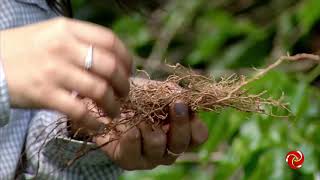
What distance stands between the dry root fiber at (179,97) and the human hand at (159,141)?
10 millimetres

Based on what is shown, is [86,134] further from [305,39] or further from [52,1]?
[305,39]

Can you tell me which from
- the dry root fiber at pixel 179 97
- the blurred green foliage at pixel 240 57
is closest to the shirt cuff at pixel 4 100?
the dry root fiber at pixel 179 97

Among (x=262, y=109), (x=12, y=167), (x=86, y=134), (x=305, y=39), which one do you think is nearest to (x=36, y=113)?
(x=12, y=167)

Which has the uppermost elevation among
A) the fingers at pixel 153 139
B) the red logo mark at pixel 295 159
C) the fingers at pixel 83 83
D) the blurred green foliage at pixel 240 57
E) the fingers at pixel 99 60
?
the blurred green foliage at pixel 240 57

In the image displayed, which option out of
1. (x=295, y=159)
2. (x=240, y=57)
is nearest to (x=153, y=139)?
(x=295, y=159)

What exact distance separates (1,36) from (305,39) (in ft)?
3.78

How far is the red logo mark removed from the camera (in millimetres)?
1192

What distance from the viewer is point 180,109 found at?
919 mm

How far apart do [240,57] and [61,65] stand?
122 centimetres

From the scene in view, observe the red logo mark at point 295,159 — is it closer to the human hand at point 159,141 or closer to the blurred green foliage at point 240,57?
the blurred green foliage at point 240,57

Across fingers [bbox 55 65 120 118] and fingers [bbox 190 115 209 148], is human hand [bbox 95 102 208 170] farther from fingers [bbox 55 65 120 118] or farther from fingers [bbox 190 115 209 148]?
fingers [bbox 55 65 120 118]

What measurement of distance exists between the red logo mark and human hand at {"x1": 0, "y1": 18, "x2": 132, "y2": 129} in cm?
46

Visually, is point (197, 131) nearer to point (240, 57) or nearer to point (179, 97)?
point (179, 97)

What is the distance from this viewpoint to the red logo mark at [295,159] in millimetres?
1192
